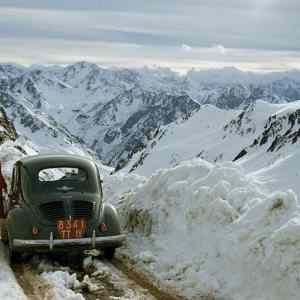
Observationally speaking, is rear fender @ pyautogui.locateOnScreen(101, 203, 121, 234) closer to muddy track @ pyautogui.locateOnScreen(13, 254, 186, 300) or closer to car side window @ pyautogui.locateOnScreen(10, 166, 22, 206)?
muddy track @ pyautogui.locateOnScreen(13, 254, 186, 300)

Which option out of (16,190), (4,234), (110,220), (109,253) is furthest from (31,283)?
(16,190)

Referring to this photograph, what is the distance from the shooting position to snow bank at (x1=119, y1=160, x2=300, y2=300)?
11.1m

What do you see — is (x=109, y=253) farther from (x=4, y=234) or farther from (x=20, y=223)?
(x=4, y=234)

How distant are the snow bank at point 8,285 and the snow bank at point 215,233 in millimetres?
3152

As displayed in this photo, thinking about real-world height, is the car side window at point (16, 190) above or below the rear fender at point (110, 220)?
above

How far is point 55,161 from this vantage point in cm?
1535

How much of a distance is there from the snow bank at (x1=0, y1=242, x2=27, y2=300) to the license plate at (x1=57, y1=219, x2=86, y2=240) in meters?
1.43

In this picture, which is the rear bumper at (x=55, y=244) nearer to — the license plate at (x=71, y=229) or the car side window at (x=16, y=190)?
the license plate at (x=71, y=229)

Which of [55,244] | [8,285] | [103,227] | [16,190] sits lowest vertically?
[8,285]

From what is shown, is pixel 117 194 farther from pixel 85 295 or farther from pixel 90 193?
pixel 85 295

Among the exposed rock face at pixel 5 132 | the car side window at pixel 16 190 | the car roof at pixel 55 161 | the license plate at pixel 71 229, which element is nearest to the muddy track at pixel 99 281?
the license plate at pixel 71 229

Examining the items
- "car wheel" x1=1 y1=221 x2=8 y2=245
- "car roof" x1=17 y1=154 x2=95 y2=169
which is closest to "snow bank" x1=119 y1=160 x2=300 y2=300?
"car roof" x1=17 y1=154 x2=95 y2=169

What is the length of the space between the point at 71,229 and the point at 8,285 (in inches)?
86.1

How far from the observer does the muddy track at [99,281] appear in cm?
1159
